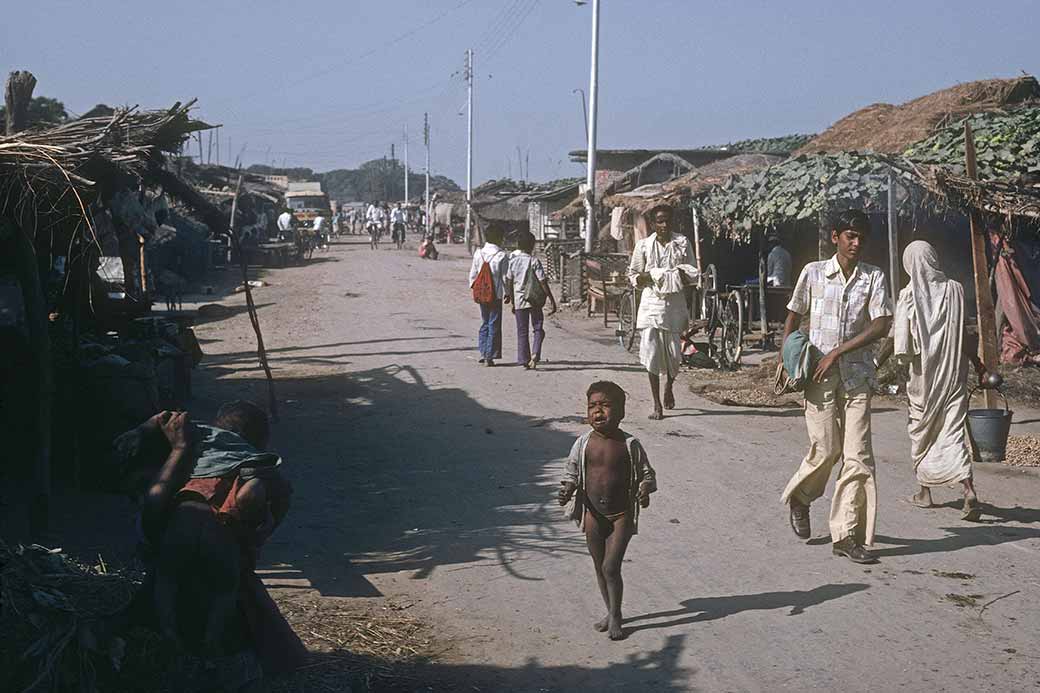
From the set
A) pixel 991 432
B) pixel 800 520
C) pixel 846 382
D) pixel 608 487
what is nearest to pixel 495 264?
pixel 991 432

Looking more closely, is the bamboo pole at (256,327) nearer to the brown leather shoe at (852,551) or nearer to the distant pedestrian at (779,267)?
the brown leather shoe at (852,551)

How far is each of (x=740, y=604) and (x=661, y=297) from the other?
540cm

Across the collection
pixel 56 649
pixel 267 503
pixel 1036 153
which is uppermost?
pixel 1036 153

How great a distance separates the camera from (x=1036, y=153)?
46.7ft

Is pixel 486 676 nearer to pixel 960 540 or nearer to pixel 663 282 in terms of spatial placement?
pixel 960 540

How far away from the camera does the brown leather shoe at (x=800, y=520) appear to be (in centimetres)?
663

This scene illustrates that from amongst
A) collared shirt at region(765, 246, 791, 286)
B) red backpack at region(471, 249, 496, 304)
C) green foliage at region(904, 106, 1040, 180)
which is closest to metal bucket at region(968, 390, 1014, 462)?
green foliage at region(904, 106, 1040, 180)

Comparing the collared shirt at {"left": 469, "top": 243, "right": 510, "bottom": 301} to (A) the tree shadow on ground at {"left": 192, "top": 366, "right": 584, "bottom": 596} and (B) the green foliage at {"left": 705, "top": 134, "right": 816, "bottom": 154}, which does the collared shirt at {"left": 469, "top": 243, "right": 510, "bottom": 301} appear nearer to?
(A) the tree shadow on ground at {"left": 192, "top": 366, "right": 584, "bottom": 596}

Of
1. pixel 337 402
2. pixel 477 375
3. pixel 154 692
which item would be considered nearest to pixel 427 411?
pixel 337 402

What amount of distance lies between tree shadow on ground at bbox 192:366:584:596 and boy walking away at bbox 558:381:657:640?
1.00m

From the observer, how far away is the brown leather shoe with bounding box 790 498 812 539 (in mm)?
6633

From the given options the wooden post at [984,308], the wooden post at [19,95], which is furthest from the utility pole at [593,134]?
the wooden post at [19,95]

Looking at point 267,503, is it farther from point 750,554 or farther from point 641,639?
point 750,554

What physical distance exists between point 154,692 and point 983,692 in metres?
3.22
